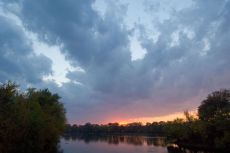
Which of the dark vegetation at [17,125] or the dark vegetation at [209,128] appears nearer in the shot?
the dark vegetation at [17,125]

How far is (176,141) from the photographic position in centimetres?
12038

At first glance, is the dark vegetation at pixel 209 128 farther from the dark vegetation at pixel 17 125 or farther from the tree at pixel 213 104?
the dark vegetation at pixel 17 125

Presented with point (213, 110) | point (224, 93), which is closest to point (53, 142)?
point (213, 110)

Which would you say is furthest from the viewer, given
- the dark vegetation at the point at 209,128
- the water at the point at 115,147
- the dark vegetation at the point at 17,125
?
the water at the point at 115,147

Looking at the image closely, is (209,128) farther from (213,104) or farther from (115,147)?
(115,147)

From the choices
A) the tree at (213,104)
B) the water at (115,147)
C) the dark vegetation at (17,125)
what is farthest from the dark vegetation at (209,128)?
the dark vegetation at (17,125)

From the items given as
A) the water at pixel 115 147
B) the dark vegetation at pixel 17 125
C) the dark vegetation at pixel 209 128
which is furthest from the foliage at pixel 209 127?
the dark vegetation at pixel 17 125

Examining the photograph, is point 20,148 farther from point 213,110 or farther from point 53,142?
point 213,110

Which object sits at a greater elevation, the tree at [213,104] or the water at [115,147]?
the tree at [213,104]

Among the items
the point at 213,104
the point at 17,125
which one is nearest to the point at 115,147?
the point at 213,104

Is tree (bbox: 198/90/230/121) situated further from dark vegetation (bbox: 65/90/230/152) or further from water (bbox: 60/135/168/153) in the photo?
water (bbox: 60/135/168/153)

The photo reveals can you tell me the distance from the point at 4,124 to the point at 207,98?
262 ft

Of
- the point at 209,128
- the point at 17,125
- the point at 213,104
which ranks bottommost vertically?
the point at 17,125

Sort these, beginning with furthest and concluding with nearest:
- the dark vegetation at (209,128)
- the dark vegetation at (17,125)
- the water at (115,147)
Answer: the water at (115,147)
the dark vegetation at (209,128)
the dark vegetation at (17,125)
